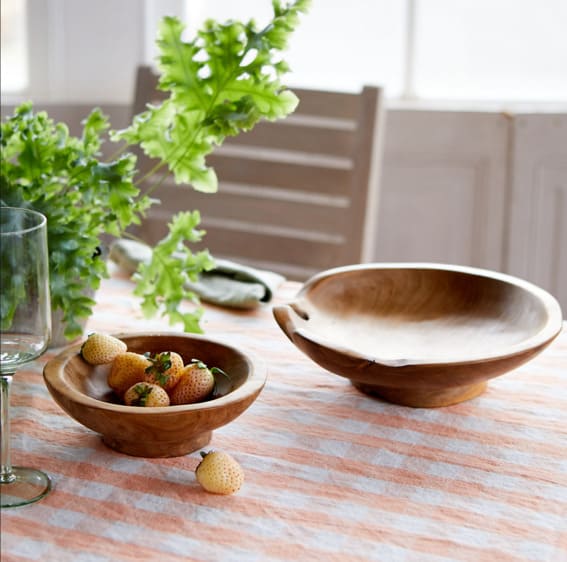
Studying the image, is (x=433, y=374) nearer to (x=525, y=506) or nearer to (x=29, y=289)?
(x=525, y=506)

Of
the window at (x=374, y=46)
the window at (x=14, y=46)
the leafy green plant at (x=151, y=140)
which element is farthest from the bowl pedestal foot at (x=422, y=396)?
the window at (x=14, y=46)

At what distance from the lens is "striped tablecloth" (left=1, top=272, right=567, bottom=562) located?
0.75 m

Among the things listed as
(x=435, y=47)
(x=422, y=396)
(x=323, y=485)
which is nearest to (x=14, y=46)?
(x=435, y=47)

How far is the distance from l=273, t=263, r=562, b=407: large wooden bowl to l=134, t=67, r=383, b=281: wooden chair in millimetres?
673

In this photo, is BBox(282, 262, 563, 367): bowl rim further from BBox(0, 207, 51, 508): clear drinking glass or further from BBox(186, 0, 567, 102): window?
BBox(186, 0, 567, 102): window

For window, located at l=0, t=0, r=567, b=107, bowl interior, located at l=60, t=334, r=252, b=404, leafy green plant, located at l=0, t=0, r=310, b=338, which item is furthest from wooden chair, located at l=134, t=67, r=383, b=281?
bowl interior, located at l=60, t=334, r=252, b=404

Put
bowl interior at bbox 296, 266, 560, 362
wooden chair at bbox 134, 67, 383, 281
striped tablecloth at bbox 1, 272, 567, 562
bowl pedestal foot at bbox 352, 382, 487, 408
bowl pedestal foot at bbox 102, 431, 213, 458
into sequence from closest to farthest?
striped tablecloth at bbox 1, 272, 567, 562 → bowl pedestal foot at bbox 102, 431, 213, 458 → bowl pedestal foot at bbox 352, 382, 487, 408 → bowl interior at bbox 296, 266, 560, 362 → wooden chair at bbox 134, 67, 383, 281

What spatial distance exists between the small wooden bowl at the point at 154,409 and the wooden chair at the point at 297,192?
100 centimetres

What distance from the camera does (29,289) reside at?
0.77 meters

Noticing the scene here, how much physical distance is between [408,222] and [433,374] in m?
1.54

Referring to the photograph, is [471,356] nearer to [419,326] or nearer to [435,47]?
[419,326]

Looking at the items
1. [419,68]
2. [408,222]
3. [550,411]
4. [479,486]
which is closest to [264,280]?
[550,411]

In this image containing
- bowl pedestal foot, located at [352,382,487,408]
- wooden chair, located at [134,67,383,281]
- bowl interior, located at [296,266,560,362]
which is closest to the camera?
bowl pedestal foot, located at [352,382,487,408]

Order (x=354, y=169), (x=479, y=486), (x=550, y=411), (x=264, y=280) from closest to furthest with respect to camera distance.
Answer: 1. (x=479, y=486)
2. (x=550, y=411)
3. (x=264, y=280)
4. (x=354, y=169)
